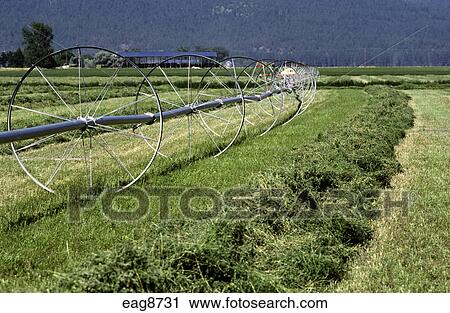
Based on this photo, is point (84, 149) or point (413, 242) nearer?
point (413, 242)

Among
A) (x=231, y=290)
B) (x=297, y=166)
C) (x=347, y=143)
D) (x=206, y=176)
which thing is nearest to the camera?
(x=231, y=290)

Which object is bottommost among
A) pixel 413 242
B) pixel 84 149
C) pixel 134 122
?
pixel 413 242

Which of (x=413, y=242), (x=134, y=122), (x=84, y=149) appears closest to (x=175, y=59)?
(x=134, y=122)

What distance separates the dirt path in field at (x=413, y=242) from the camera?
4.07 m

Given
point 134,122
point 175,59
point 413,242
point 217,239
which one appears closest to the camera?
point 217,239

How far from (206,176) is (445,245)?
342 cm

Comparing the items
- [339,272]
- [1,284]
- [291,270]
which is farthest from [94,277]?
[339,272]

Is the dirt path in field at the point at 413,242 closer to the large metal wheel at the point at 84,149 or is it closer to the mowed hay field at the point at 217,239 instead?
the mowed hay field at the point at 217,239

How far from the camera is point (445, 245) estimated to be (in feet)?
16.1

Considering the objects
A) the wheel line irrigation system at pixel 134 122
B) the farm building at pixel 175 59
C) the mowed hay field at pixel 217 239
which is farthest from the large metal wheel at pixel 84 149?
the farm building at pixel 175 59

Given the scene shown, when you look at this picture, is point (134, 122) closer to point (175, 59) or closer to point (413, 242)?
point (175, 59)

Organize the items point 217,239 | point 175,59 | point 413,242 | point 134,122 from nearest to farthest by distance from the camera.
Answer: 1. point 217,239
2. point 413,242
3. point 134,122
4. point 175,59

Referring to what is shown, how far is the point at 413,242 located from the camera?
500 cm

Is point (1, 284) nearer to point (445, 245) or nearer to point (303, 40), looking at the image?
point (445, 245)
